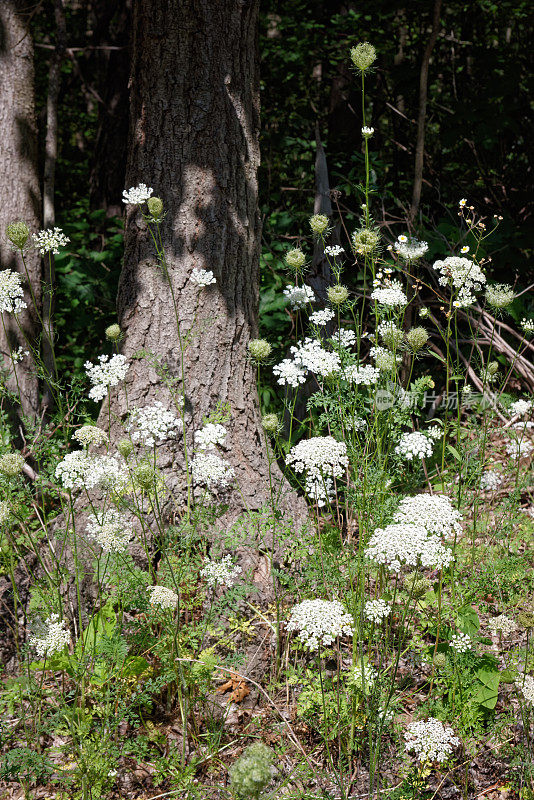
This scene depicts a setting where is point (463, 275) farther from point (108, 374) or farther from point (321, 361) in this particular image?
point (108, 374)

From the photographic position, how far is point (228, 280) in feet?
11.1

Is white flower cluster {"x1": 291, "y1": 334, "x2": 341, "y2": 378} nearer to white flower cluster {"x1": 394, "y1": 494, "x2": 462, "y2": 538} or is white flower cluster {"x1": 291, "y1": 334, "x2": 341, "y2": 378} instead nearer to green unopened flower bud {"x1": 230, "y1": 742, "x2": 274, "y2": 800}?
white flower cluster {"x1": 394, "y1": 494, "x2": 462, "y2": 538}

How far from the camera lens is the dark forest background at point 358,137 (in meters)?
5.16

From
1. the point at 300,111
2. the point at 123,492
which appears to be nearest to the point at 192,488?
the point at 123,492

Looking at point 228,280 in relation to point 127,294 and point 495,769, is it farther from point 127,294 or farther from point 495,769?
point 495,769

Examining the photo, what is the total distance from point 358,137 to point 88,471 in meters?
4.59

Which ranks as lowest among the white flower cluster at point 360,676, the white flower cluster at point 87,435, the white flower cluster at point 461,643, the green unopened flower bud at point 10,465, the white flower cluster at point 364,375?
the white flower cluster at point 360,676

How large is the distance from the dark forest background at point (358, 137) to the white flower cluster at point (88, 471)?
2335 mm

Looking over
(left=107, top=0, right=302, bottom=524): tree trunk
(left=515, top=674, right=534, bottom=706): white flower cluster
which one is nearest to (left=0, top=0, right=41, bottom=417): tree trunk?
(left=107, top=0, right=302, bottom=524): tree trunk

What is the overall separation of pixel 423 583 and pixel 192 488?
4.64ft

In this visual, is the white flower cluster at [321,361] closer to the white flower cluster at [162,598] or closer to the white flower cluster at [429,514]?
the white flower cluster at [429,514]

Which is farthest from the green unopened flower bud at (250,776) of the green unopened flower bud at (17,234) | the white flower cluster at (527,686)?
the green unopened flower bud at (17,234)

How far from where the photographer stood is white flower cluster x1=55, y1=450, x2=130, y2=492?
7.83ft

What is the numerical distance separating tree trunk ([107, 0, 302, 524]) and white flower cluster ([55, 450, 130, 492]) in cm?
77
